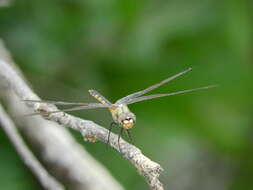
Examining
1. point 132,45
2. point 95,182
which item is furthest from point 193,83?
point 95,182

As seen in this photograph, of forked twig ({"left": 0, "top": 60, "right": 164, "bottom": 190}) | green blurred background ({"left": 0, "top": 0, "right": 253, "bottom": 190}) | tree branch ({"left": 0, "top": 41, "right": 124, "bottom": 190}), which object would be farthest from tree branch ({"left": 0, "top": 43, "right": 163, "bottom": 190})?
green blurred background ({"left": 0, "top": 0, "right": 253, "bottom": 190})

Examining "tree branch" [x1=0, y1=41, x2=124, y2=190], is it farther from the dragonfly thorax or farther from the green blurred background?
the dragonfly thorax

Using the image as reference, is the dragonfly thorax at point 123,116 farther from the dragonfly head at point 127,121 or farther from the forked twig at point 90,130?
the forked twig at point 90,130

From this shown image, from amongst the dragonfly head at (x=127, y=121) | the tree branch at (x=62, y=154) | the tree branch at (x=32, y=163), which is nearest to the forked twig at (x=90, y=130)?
the dragonfly head at (x=127, y=121)

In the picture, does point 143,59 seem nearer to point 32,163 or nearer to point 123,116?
point 32,163

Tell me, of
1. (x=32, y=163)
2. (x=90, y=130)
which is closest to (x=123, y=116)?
(x=90, y=130)
